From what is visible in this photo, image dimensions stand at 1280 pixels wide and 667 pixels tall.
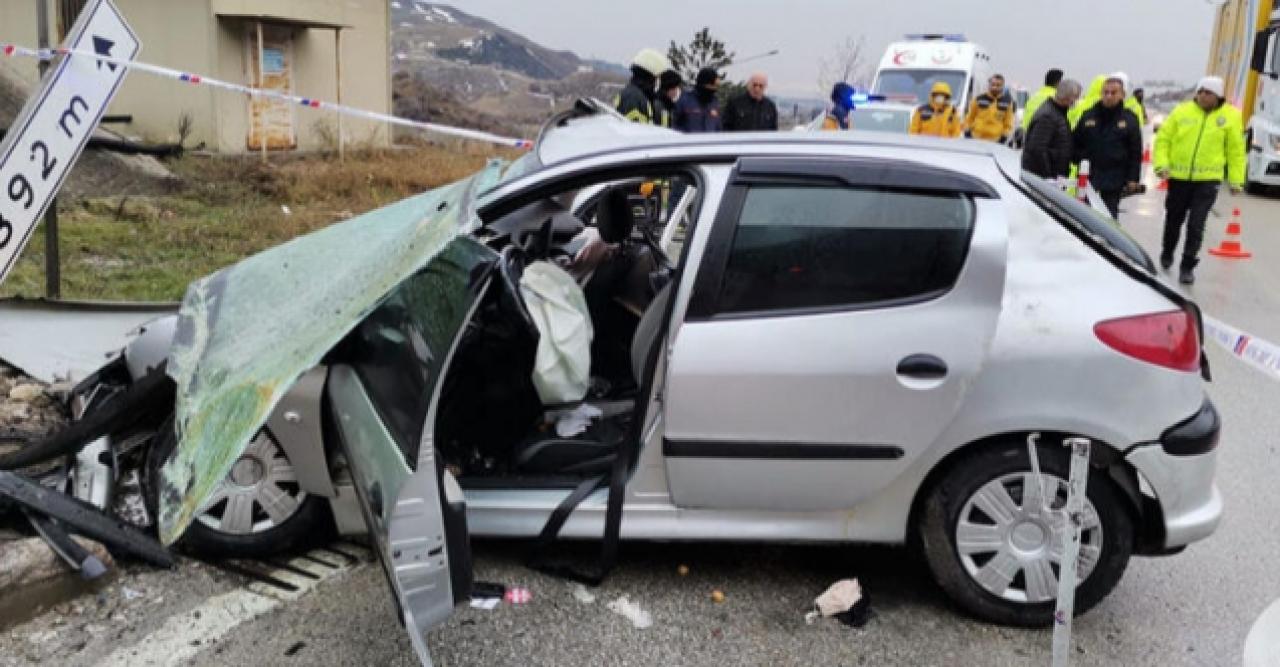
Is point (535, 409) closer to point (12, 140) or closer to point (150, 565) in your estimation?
point (150, 565)

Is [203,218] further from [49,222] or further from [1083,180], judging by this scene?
[1083,180]

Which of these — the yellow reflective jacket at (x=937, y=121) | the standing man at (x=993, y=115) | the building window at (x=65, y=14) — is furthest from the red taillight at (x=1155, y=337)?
the building window at (x=65, y=14)

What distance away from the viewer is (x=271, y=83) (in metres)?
19.2

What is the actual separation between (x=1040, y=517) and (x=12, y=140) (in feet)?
13.7

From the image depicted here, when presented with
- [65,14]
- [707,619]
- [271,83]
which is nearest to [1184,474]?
[707,619]

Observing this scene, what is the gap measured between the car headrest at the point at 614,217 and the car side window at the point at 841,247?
1131 millimetres

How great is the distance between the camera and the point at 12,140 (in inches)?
167

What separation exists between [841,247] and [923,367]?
0.46 meters

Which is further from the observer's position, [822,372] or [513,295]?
[513,295]

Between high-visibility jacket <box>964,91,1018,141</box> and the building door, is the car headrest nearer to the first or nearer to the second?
high-visibility jacket <box>964,91,1018,141</box>

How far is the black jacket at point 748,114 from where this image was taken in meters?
11.4

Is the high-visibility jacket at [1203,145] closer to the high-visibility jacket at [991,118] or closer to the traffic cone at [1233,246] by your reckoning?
the traffic cone at [1233,246]

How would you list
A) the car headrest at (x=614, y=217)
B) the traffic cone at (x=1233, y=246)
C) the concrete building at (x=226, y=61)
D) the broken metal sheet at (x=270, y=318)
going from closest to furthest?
1. the broken metal sheet at (x=270, y=318)
2. the car headrest at (x=614, y=217)
3. the traffic cone at (x=1233, y=246)
4. the concrete building at (x=226, y=61)

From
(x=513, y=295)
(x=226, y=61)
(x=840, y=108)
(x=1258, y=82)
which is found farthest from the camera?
(x=226, y=61)
